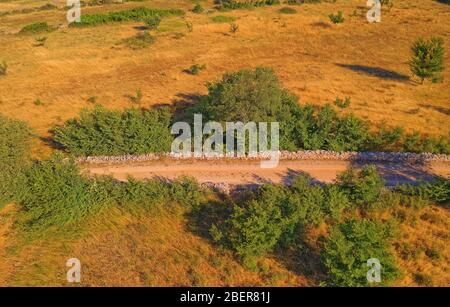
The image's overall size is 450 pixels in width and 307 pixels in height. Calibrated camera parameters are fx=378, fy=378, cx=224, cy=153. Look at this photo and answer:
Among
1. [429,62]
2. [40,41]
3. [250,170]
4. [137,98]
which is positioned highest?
[429,62]

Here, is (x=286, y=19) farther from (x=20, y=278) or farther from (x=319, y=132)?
(x=20, y=278)

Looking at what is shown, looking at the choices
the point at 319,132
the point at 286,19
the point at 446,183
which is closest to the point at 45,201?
the point at 319,132

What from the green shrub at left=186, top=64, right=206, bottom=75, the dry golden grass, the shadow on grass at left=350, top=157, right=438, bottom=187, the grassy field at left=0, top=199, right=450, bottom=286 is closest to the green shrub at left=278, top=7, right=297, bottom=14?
the dry golden grass

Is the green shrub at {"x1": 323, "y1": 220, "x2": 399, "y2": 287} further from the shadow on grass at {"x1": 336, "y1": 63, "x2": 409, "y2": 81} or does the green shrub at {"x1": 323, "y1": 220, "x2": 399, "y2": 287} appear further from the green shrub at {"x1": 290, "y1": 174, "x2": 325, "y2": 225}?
the shadow on grass at {"x1": 336, "y1": 63, "x2": 409, "y2": 81}

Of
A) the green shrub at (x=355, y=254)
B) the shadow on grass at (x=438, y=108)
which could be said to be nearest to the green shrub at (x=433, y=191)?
the green shrub at (x=355, y=254)

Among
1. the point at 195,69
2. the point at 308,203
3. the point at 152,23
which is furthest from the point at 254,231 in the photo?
the point at 152,23

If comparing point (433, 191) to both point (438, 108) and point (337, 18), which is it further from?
point (337, 18)
